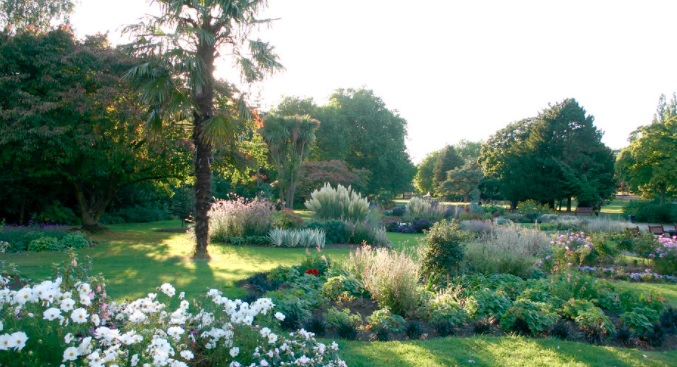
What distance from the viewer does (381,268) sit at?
24.4 ft

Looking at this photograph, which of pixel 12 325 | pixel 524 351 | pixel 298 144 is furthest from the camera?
pixel 298 144

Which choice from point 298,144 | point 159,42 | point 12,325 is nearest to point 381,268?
point 12,325

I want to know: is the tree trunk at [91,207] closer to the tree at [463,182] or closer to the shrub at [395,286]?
the shrub at [395,286]

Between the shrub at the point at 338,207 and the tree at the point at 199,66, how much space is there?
7162mm

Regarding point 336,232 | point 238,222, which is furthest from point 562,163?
point 238,222

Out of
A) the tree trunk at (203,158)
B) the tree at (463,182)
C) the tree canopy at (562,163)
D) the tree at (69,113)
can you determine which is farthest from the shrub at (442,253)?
the tree at (463,182)

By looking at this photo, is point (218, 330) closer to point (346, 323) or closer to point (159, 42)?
point (346, 323)

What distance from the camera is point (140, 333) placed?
3.53 m

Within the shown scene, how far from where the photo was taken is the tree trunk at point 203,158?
12039mm

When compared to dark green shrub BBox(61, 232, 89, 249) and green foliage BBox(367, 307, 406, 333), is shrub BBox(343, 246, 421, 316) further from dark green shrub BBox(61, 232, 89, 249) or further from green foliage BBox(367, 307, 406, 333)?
dark green shrub BBox(61, 232, 89, 249)

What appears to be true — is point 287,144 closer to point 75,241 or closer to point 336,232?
point 336,232

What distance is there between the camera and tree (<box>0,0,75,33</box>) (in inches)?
780

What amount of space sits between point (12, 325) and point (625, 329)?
6.47 meters

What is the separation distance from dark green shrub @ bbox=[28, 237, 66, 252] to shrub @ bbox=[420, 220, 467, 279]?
9.81m
